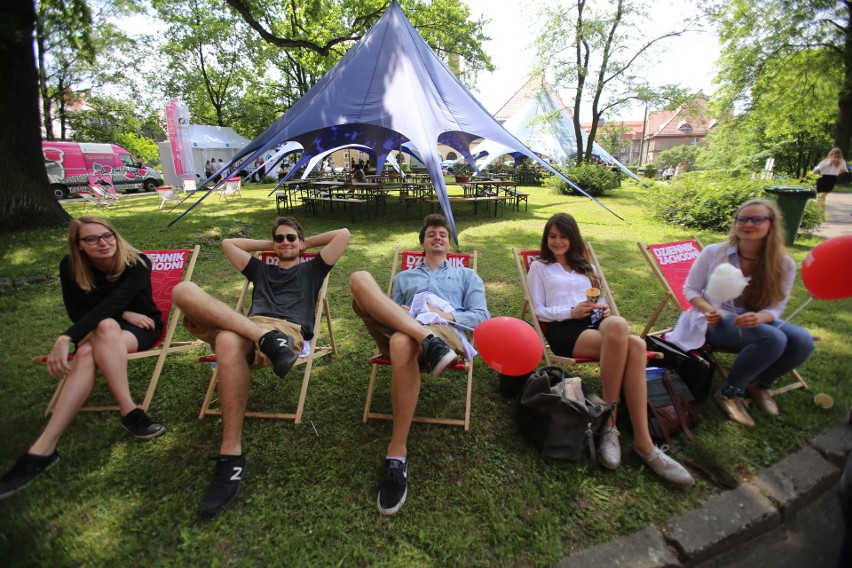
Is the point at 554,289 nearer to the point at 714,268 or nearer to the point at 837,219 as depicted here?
the point at 714,268

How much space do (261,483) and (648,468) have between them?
216 cm

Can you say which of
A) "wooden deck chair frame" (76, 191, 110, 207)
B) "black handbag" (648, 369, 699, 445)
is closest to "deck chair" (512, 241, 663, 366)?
"black handbag" (648, 369, 699, 445)

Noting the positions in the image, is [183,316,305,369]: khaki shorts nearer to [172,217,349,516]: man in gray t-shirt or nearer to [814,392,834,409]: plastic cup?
[172,217,349,516]: man in gray t-shirt

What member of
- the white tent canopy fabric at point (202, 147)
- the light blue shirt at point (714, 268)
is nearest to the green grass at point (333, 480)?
the light blue shirt at point (714, 268)

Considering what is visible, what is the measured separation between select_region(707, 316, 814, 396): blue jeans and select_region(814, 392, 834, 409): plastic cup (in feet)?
1.08

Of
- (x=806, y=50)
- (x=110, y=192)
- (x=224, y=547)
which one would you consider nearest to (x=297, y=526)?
(x=224, y=547)

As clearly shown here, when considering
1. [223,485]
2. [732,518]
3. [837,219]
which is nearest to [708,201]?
[837,219]

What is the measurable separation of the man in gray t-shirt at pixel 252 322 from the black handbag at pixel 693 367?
2.46m

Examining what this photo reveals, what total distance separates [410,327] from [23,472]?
2187mm

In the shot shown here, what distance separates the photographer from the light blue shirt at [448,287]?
109 inches

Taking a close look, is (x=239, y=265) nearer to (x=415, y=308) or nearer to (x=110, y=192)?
(x=415, y=308)

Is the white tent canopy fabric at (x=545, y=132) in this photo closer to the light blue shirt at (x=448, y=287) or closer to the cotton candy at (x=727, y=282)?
the light blue shirt at (x=448, y=287)

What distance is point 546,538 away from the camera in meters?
1.82

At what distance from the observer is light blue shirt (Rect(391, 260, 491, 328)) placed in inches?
109
